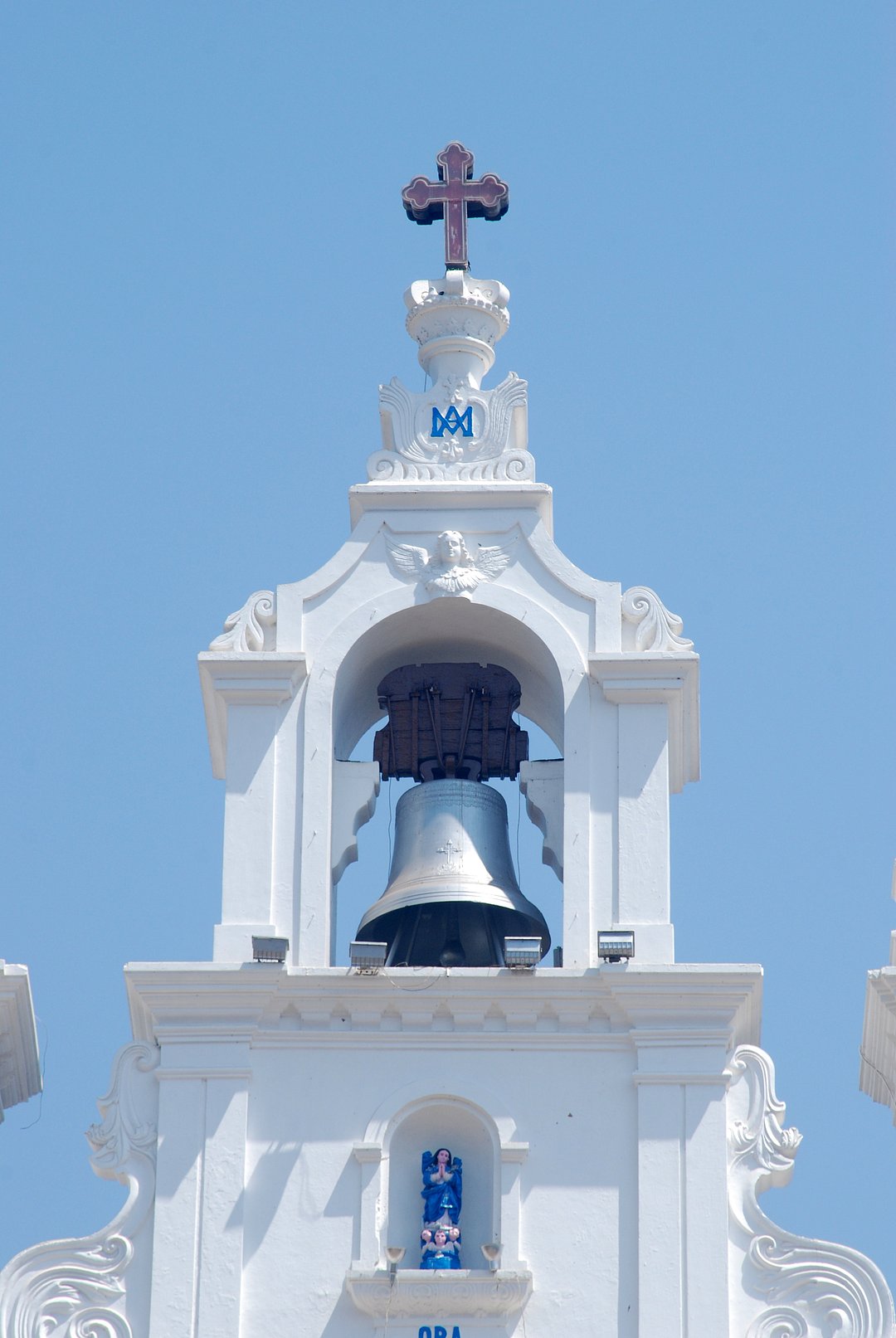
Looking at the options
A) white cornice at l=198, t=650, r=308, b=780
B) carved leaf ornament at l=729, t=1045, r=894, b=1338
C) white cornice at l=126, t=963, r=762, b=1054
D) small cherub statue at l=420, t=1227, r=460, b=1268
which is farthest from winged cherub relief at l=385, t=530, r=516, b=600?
small cherub statue at l=420, t=1227, r=460, b=1268

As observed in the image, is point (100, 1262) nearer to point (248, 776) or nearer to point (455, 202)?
point (248, 776)

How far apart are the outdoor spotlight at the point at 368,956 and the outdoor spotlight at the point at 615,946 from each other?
1660 mm

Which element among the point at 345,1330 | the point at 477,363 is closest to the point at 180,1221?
the point at 345,1330

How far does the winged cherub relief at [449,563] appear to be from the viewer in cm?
3027

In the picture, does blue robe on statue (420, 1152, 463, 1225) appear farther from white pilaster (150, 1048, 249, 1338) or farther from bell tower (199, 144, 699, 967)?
bell tower (199, 144, 699, 967)

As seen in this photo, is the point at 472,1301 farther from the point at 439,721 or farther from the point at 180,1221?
the point at 439,721

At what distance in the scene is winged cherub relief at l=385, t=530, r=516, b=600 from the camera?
3027cm

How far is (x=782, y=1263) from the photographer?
90.1ft

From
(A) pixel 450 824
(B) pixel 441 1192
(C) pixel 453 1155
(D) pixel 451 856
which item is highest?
(A) pixel 450 824

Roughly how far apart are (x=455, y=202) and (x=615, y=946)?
307 inches

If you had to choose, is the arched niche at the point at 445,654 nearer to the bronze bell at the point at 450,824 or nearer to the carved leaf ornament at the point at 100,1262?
the bronze bell at the point at 450,824

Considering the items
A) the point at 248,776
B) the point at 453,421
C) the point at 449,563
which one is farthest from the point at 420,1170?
the point at 453,421

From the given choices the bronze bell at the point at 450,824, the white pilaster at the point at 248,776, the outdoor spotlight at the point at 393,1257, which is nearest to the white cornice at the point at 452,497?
the bronze bell at the point at 450,824

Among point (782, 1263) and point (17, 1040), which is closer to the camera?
Result: point (782, 1263)
